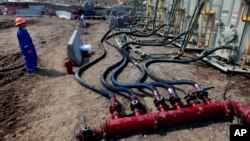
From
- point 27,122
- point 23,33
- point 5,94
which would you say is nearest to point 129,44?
point 23,33

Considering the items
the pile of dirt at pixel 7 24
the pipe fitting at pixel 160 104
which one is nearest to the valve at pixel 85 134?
the pipe fitting at pixel 160 104

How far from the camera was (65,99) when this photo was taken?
19.4 feet

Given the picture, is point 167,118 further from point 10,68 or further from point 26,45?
point 10,68

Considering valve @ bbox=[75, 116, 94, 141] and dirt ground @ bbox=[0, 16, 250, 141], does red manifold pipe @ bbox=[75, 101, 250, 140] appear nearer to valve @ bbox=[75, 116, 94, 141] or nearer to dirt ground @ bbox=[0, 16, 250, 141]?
valve @ bbox=[75, 116, 94, 141]

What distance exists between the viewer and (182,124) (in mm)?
4656

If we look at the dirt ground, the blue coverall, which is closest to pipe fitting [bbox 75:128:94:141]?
the dirt ground

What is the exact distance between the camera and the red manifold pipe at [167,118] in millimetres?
4223

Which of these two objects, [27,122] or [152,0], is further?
[152,0]

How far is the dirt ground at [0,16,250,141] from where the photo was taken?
4477 mm

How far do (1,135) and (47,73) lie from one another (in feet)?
11.2

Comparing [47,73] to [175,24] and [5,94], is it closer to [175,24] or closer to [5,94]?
[5,94]

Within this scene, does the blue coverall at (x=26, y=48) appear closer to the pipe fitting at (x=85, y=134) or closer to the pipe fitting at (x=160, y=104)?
the pipe fitting at (x=85, y=134)

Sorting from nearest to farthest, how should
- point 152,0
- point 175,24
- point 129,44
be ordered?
point 129,44
point 175,24
point 152,0

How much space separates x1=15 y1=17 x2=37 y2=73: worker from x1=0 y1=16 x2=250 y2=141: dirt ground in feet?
1.12
